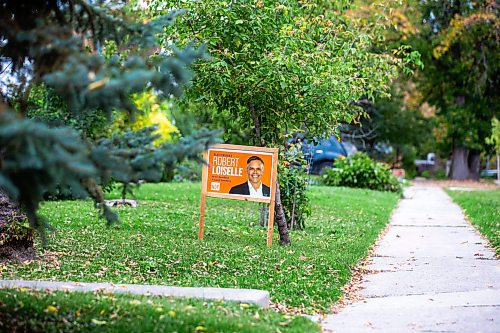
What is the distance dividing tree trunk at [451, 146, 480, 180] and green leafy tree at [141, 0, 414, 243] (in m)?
26.4

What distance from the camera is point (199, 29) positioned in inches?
412

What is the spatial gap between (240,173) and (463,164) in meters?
27.6

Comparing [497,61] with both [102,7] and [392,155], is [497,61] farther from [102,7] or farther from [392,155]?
[102,7]

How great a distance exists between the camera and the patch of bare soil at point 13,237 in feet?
28.9

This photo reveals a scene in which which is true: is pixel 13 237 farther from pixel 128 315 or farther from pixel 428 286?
pixel 428 286

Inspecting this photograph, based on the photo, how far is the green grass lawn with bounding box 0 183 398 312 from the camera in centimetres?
823

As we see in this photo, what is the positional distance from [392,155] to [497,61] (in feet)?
25.9

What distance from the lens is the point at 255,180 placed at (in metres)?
10.8

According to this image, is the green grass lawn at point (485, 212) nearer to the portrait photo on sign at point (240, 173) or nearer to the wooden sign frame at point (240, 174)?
the wooden sign frame at point (240, 174)

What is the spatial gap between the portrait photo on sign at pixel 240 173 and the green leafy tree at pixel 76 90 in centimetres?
442

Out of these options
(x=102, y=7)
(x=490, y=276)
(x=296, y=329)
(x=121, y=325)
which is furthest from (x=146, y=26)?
(x=490, y=276)

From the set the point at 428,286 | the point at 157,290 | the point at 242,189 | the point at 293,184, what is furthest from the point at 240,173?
the point at 157,290

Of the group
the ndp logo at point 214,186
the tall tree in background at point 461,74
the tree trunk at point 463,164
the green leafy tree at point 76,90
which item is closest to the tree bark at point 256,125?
the ndp logo at point 214,186

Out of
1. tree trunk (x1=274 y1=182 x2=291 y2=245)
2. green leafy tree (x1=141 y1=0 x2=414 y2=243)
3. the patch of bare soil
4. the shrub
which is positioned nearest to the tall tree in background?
the shrub
